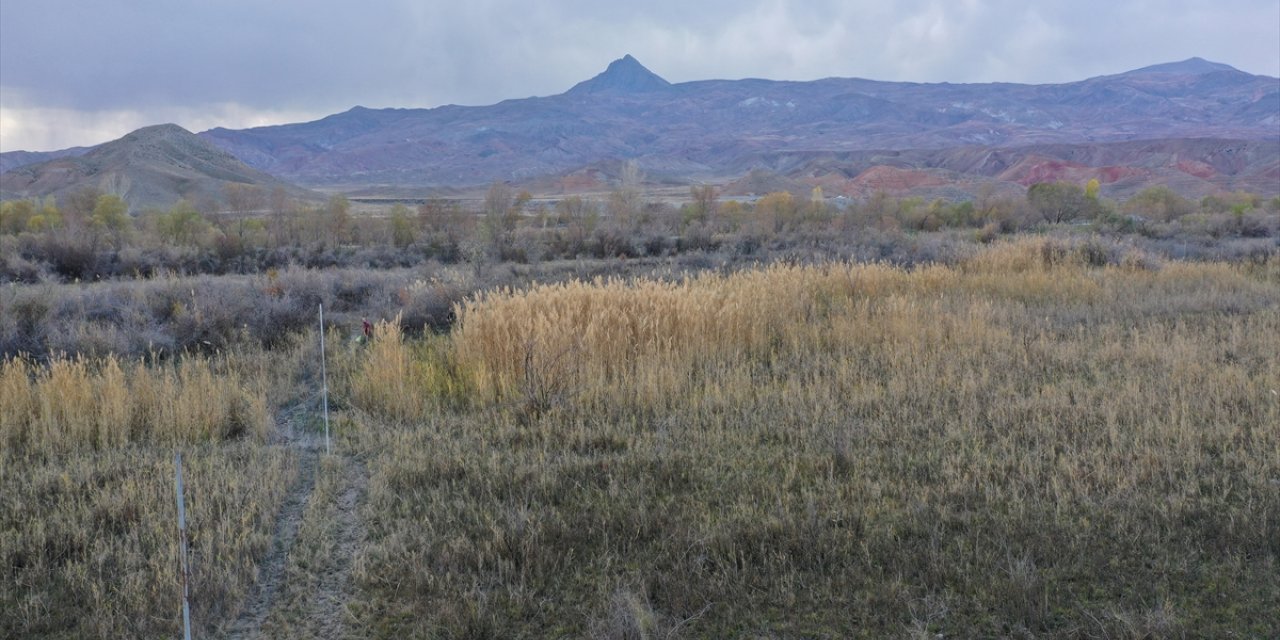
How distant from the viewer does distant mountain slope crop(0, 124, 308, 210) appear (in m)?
63.0

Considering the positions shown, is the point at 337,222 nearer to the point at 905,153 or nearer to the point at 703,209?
the point at 703,209

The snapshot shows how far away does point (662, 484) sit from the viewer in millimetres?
4898

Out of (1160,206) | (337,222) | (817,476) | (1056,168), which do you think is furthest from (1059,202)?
(1056,168)

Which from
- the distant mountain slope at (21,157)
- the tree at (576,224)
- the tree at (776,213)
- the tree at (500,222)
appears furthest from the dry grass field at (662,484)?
the distant mountain slope at (21,157)

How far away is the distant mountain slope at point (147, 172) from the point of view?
207 ft

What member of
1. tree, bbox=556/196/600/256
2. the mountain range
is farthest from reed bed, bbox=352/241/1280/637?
the mountain range

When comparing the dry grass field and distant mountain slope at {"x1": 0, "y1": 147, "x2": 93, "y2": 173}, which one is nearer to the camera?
the dry grass field

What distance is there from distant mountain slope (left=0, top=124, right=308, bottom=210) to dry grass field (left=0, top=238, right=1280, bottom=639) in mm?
52419

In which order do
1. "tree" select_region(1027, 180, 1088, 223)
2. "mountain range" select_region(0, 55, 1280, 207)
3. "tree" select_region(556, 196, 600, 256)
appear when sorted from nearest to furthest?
"tree" select_region(556, 196, 600, 256) < "tree" select_region(1027, 180, 1088, 223) < "mountain range" select_region(0, 55, 1280, 207)

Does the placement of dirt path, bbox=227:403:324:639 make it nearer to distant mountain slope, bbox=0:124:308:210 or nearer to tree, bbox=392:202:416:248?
tree, bbox=392:202:416:248

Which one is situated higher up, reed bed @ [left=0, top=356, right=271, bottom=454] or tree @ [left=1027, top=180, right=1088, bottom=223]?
tree @ [left=1027, top=180, right=1088, bottom=223]

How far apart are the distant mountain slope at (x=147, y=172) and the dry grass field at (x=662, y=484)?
52419 millimetres

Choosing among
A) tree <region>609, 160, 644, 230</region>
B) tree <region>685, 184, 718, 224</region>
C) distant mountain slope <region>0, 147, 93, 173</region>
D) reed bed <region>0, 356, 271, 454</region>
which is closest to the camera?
reed bed <region>0, 356, 271, 454</region>

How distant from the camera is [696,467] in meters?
5.13
